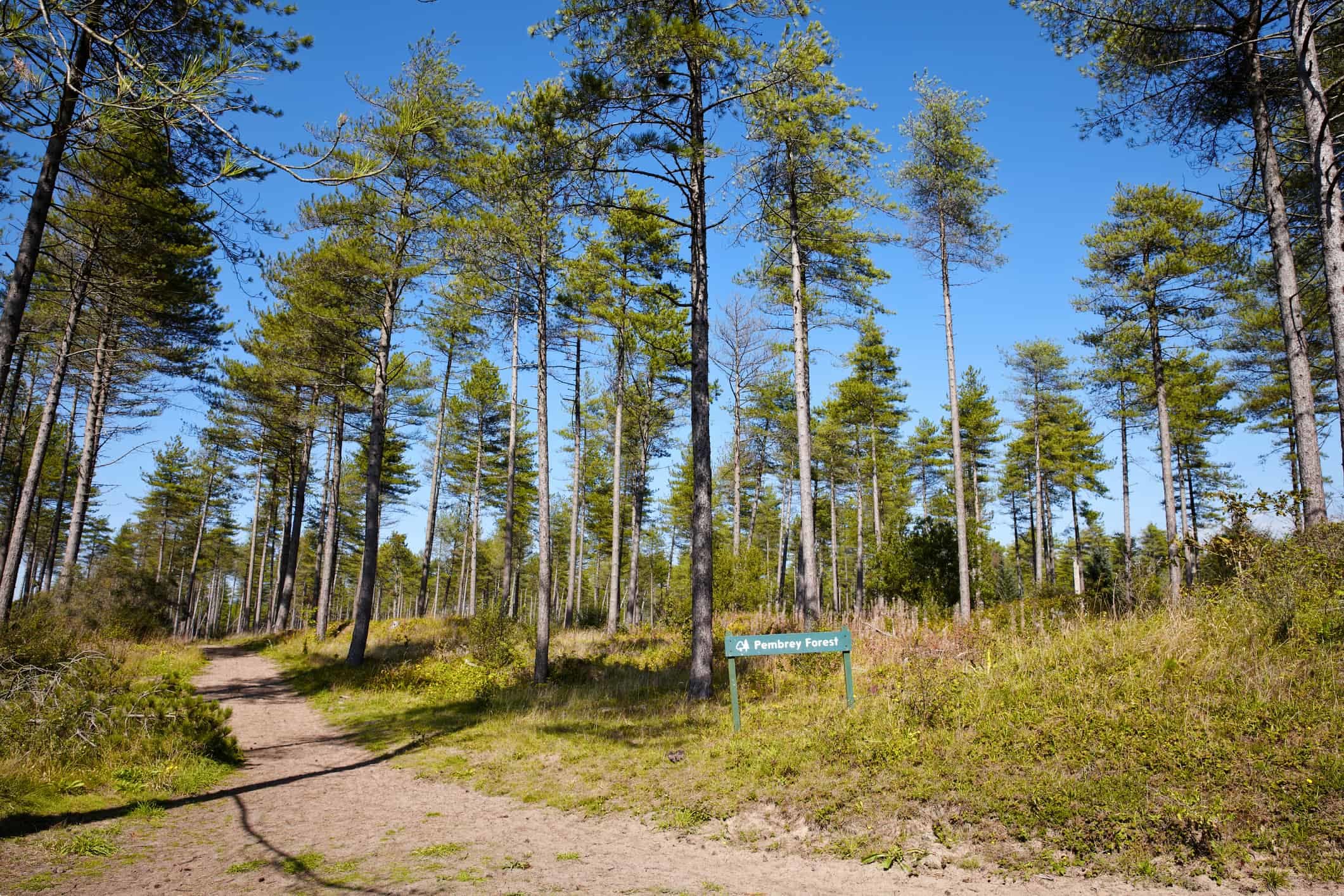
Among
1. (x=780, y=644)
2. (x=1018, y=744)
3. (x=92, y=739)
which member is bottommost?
(x=92, y=739)

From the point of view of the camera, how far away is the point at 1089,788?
4.76 m

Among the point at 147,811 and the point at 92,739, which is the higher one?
the point at 92,739

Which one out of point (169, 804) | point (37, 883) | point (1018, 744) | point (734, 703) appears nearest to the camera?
point (37, 883)

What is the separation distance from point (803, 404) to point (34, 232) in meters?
12.7

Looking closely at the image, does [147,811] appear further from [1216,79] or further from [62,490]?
[62,490]

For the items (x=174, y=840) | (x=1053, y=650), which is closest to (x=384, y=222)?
(x=174, y=840)

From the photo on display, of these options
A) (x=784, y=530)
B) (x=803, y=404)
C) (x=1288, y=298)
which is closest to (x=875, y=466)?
(x=784, y=530)

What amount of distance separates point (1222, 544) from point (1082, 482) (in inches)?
1224

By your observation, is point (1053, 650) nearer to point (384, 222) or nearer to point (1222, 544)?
point (1222, 544)

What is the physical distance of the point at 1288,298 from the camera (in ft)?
29.9

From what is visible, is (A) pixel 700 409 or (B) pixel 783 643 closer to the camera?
(B) pixel 783 643

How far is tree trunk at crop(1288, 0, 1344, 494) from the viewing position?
7.28m

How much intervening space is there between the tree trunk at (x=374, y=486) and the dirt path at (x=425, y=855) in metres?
7.83

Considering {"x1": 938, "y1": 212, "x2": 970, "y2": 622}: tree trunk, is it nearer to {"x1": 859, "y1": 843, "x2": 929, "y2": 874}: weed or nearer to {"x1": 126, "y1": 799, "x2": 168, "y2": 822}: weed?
{"x1": 859, "y1": 843, "x2": 929, "y2": 874}: weed
